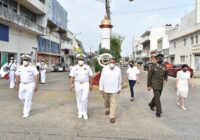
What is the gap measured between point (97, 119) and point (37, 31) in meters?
38.1

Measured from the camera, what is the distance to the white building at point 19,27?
33562 millimetres

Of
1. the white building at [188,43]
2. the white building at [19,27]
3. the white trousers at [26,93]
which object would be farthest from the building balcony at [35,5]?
the white trousers at [26,93]

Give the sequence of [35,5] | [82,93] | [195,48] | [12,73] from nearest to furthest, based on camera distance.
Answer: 1. [82,93]
2. [12,73]
3. [195,48]
4. [35,5]

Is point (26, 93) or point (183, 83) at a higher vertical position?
point (183, 83)

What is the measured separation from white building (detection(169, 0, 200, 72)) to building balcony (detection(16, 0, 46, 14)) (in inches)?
854

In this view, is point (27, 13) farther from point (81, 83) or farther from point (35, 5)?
point (81, 83)

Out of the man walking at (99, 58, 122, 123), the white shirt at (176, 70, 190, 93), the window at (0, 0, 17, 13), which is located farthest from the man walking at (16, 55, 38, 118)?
the window at (0, 0, 17, 13)

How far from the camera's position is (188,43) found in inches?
1804

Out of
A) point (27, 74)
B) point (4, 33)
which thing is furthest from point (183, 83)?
point (4, 33)

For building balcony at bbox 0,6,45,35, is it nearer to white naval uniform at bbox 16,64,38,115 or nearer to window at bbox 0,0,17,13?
window at bbox 0,0,17,13

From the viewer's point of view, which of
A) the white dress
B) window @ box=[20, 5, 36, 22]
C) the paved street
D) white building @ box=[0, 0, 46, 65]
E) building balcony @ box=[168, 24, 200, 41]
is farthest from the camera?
window @ box=[20, 5, 36, 22]

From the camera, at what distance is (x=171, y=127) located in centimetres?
766

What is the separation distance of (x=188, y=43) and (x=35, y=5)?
894 inches

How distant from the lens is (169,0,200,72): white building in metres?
40.8
